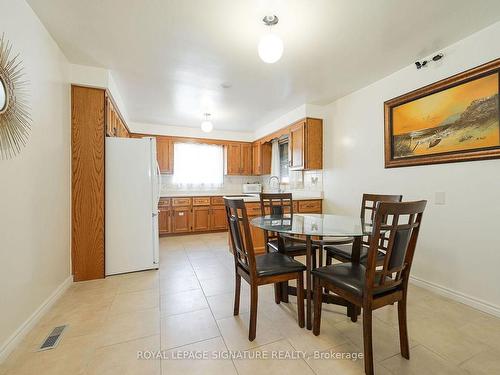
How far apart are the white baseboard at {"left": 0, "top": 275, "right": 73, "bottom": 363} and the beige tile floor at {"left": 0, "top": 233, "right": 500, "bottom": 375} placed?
0.13ft

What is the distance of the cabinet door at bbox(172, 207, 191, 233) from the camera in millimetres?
4691

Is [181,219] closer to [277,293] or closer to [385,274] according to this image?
[277,293]

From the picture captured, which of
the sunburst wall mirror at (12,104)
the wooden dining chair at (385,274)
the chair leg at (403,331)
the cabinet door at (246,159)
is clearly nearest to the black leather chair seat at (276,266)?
the wooden dining chair at (385,274)

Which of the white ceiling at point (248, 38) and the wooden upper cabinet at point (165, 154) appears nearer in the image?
the white ceiling at point (248, 38)

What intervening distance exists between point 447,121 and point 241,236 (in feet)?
7.75

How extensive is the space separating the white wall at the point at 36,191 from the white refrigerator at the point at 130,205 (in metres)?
0.40

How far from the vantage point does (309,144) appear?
3740mm

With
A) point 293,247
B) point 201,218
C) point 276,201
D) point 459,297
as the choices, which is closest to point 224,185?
point 201,218

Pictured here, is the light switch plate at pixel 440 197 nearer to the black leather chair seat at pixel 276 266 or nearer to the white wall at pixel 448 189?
the white wall at pixel 448 189

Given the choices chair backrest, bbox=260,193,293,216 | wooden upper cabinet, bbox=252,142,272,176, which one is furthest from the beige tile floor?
wooden upper cabinet, bbox=252,142,272,176

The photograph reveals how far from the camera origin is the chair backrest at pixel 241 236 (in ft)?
5.06

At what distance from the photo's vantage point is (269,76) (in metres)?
2.84

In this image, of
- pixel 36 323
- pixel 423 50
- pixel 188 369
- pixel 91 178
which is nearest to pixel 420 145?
pixel 423 50

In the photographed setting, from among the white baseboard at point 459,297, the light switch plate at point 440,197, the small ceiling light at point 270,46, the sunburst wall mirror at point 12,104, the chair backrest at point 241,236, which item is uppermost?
the small ceiling light at point 270,46
